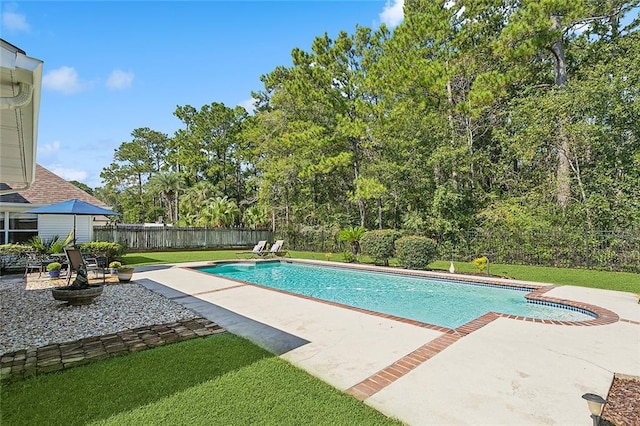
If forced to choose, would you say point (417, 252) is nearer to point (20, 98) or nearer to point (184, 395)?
point (184, 395)

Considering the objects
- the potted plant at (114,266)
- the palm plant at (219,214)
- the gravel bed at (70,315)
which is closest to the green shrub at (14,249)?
the potted plant at (114,266)

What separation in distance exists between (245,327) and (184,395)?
2.15m

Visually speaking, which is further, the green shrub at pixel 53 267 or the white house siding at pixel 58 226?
the white house siding at pixel 58 226

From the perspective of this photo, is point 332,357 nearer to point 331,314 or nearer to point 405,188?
point 331,314

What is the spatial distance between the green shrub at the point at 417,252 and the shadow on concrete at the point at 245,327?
7942mm

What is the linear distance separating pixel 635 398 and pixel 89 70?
40.3 feet

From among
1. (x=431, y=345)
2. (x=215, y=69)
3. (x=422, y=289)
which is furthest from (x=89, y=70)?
(x=422, y=289)

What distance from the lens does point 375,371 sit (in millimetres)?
3592

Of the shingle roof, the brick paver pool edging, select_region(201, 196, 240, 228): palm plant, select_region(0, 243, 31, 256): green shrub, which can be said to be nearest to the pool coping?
the brick paver pool edging

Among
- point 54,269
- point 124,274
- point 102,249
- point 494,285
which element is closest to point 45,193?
point 102,249

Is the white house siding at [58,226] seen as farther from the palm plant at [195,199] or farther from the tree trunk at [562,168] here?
the tree trunk at [562,168]

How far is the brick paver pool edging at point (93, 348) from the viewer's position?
3667 millimetres

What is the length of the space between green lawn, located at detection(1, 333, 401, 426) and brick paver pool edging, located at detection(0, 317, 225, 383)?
10.6 inches

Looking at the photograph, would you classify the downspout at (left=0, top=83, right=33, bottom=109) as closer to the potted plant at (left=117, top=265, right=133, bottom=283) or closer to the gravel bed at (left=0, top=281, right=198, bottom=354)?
the gravel bed at (left=0, top=281, right=198, bottom=354)
